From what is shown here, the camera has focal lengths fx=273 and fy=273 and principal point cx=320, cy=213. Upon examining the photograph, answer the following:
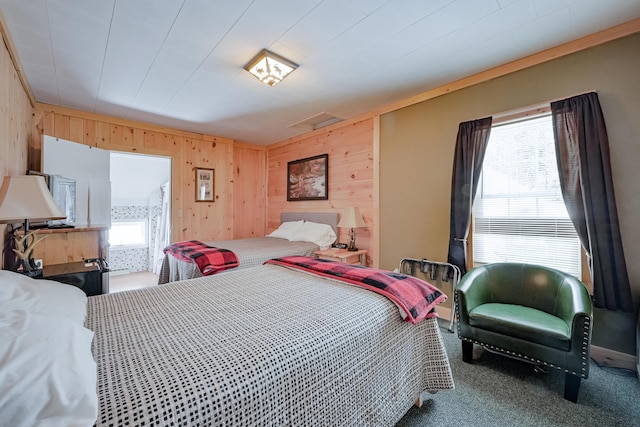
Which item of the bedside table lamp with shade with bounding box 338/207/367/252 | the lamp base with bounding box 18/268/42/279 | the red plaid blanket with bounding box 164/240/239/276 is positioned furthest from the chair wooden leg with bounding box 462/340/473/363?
the lamp base with bounding box 18/268/42/279

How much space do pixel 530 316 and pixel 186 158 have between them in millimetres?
4636

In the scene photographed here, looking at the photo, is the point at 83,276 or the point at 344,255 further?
the point at 344,255

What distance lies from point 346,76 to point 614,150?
2.19 meters

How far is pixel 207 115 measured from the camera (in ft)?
12.0

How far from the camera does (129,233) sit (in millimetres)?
5539

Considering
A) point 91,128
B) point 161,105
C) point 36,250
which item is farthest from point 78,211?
point 161,105

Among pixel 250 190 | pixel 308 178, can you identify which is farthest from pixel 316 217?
pixel 250 190

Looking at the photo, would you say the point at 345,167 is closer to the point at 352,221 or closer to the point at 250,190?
the point at 352,221

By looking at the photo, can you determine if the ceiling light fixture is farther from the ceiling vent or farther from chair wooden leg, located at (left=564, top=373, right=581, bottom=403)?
chair wooden leg, located at (left=564, top=373, right=581, bottom=403)

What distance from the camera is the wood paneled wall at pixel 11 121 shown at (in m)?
1.94

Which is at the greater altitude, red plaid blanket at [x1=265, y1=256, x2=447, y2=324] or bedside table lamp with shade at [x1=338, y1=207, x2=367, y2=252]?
bedside table lamp with shade at [x1=338, y1=207, x2=367, y2=252]

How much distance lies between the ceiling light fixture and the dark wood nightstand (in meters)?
2.23

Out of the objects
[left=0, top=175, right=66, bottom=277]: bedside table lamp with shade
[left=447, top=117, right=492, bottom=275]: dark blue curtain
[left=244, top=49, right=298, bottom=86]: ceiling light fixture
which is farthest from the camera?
[left=447, top=117, right=492, bottom=275]: dark blue curtain

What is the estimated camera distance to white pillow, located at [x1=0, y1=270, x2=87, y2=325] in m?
0.97
